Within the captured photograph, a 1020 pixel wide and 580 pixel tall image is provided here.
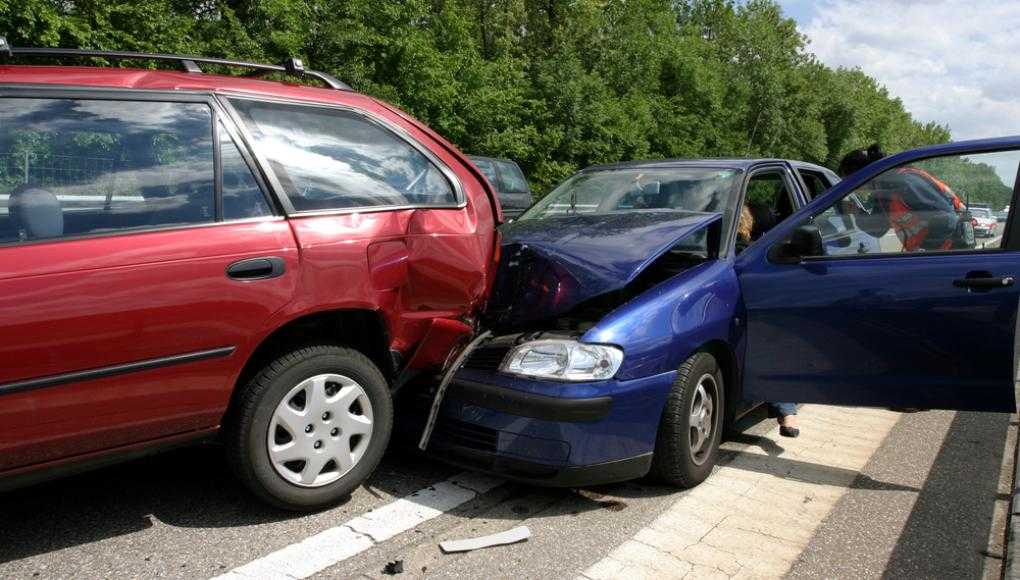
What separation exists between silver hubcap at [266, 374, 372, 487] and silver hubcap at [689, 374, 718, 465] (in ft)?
4.95

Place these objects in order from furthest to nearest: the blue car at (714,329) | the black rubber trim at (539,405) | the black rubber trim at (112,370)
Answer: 1. the blue car at (714,329)
2. the black rubber trim at (539,405)
3. the black rubber trim at (112,370)

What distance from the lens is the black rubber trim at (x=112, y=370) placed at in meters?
2.72

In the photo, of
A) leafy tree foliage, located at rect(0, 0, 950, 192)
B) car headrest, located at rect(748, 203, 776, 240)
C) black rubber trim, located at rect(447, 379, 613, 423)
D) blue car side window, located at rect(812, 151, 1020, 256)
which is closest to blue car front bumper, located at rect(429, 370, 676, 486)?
black rubber trim, located at rect(447, 379, 613, 423)

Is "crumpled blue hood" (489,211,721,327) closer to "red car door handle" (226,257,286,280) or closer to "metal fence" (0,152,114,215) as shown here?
"red car door handle" (226,257,286,280)

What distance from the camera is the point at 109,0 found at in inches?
532

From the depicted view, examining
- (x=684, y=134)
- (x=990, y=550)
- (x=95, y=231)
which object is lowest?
(x=990, y=550)

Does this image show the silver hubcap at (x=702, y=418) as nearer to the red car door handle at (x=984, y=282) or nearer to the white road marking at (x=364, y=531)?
the white road marking at (x=364, y=531)

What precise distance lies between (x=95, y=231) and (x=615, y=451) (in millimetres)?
2192

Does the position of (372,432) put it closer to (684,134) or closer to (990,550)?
(990,550)

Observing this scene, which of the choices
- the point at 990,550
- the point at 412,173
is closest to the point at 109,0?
the point at 412,173

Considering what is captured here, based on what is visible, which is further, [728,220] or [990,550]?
[728,220]

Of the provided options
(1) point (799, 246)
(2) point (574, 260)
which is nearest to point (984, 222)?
(1) point (799, 246)

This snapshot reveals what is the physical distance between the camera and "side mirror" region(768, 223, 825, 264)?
4.20m

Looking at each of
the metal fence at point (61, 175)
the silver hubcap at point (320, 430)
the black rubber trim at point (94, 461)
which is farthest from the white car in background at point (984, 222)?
the metal fence at point (61, 175)
